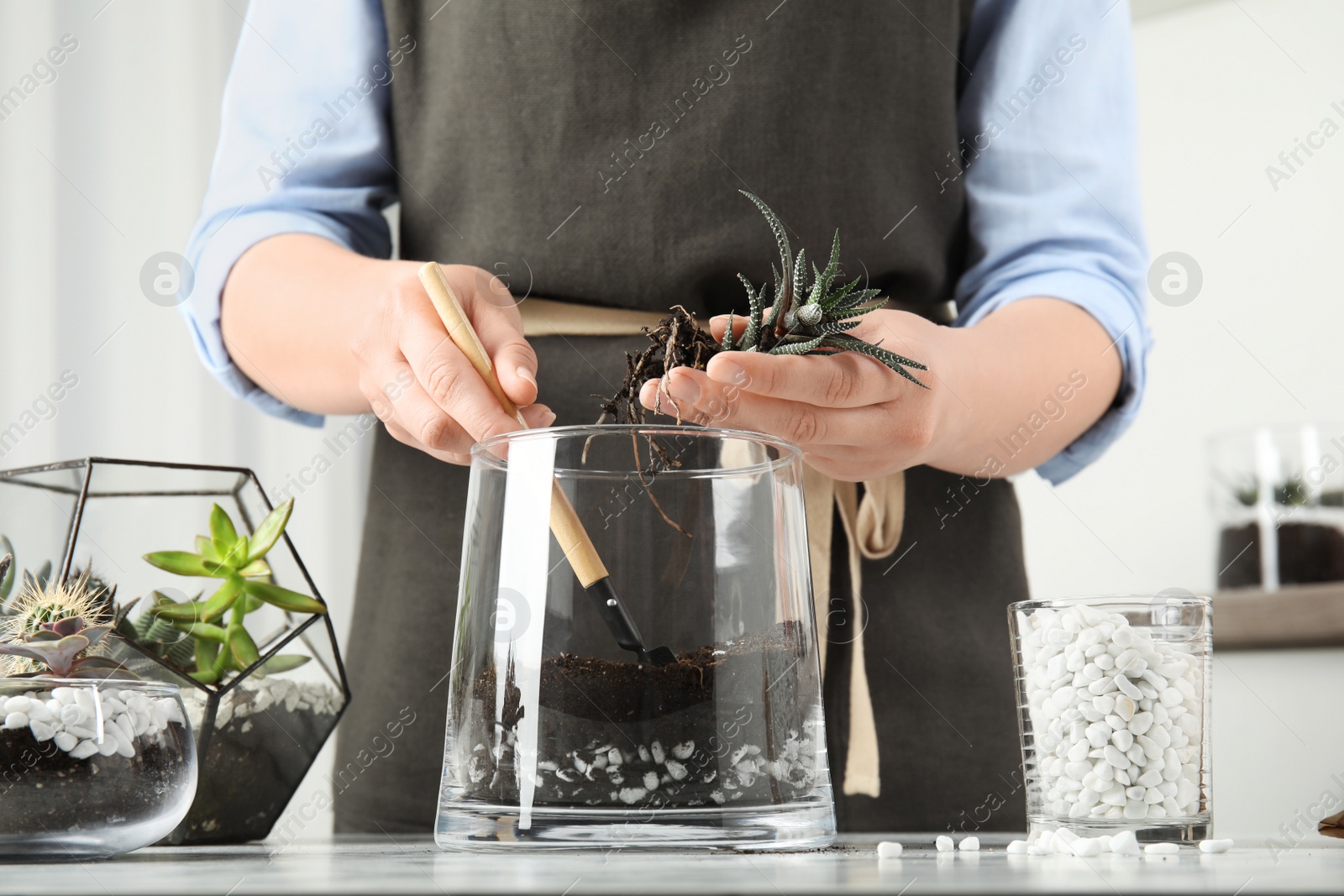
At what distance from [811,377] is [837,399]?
3cm

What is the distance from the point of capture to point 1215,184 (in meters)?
2.48

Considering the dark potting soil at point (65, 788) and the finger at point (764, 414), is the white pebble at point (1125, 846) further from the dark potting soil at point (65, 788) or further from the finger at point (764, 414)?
the dark potting soil at point (65, 788)

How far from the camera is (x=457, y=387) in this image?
0.50m

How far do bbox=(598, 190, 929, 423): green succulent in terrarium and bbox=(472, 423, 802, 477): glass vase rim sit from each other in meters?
0.05

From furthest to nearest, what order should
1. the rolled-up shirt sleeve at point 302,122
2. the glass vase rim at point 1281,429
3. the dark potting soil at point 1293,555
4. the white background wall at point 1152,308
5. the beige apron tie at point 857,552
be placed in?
the glass vase rim at point 1281,429 → the dark potting soil at point 1293,555 → the white background wall at point 1152,308 → the rolled-up shirt sleeve at point 302,122 → the beige apron tie at point 857,552

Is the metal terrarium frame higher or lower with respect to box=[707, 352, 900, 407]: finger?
lower

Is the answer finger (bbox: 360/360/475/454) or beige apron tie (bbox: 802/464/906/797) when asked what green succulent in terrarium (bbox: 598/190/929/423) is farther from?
beige apron tie (bbox: 802/464/906/797)

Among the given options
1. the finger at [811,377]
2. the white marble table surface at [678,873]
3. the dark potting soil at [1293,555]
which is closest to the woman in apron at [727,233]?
the finger at [811,377]

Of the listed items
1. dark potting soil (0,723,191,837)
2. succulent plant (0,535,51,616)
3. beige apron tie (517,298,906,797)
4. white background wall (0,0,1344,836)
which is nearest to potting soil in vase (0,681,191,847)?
dark potting soil (0,723,191,837)

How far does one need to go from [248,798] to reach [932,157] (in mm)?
651

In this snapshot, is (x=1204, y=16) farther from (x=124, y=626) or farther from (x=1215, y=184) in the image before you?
(x=124, y=626)

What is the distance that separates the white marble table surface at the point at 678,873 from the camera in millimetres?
281

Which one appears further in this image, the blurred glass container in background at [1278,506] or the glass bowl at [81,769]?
the blurred glass container in background at [1278,506]

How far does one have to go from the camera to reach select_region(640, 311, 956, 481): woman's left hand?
0.46 meters
